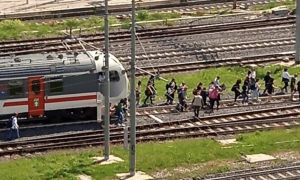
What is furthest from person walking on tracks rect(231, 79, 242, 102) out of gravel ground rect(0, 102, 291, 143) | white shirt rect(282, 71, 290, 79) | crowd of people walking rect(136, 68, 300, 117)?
white shirt rect(282, 71, 290, 79)

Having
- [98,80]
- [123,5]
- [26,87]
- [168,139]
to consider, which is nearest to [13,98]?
[26,87]

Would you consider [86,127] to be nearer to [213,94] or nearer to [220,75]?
[213,94]

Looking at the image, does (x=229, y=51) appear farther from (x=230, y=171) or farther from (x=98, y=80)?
(x=230, y=171)

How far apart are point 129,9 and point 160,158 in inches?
1158

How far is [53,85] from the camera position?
37125 mm

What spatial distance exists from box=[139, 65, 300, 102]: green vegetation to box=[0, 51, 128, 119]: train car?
209 inches

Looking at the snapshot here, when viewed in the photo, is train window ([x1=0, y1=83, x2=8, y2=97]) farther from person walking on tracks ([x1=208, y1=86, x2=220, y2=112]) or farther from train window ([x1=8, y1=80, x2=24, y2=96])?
person walking on tracks ([x1=208, y1=86, x2=220, y2=112])

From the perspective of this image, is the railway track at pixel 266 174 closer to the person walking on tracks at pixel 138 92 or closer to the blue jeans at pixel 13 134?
the blue jeans at pixel 13 134

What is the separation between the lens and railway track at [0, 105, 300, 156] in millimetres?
34500

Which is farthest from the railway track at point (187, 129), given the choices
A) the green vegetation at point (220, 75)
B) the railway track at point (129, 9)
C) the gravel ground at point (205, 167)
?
the railway track at point (129, 9)

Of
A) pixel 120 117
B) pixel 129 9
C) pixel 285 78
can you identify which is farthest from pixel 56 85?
pixel 129 9

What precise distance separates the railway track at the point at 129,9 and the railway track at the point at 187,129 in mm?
20942

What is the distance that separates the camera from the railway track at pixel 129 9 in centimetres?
5834

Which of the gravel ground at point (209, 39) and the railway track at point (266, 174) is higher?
the gravel ground at point (209, 39)
